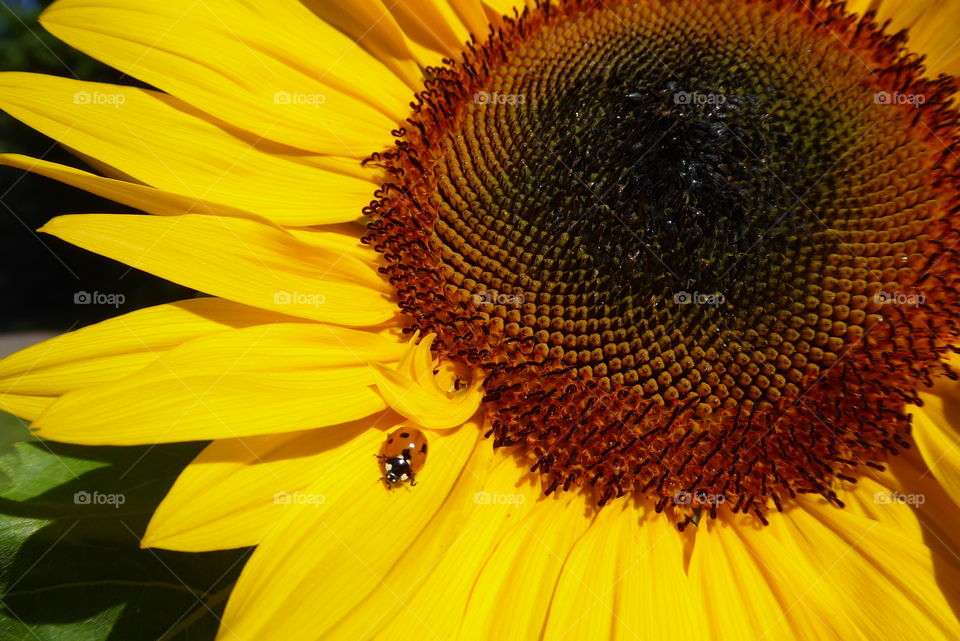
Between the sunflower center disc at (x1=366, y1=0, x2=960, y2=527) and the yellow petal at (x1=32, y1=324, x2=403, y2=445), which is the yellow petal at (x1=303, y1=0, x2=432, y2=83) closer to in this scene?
the sunflower center disc at (x1=366, y1=0, x2=960, y2=527)

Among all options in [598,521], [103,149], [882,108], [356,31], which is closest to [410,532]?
[598,521]

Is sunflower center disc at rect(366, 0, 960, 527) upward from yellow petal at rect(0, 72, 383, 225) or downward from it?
upward

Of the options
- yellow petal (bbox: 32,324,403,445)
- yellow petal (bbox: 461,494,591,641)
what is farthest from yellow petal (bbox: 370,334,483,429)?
yellow petal (bbox: 461,494,591,641)

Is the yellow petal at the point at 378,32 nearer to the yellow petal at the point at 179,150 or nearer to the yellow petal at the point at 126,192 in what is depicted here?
the yellow petal at the point at 179,150

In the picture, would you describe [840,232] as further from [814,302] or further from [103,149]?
[103,149]

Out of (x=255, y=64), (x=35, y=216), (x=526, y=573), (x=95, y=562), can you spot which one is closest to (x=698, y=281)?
(x=526, y=573)

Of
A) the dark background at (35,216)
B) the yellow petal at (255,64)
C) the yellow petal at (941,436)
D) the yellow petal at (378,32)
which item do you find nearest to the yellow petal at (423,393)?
the yellow petal at (255,64)
